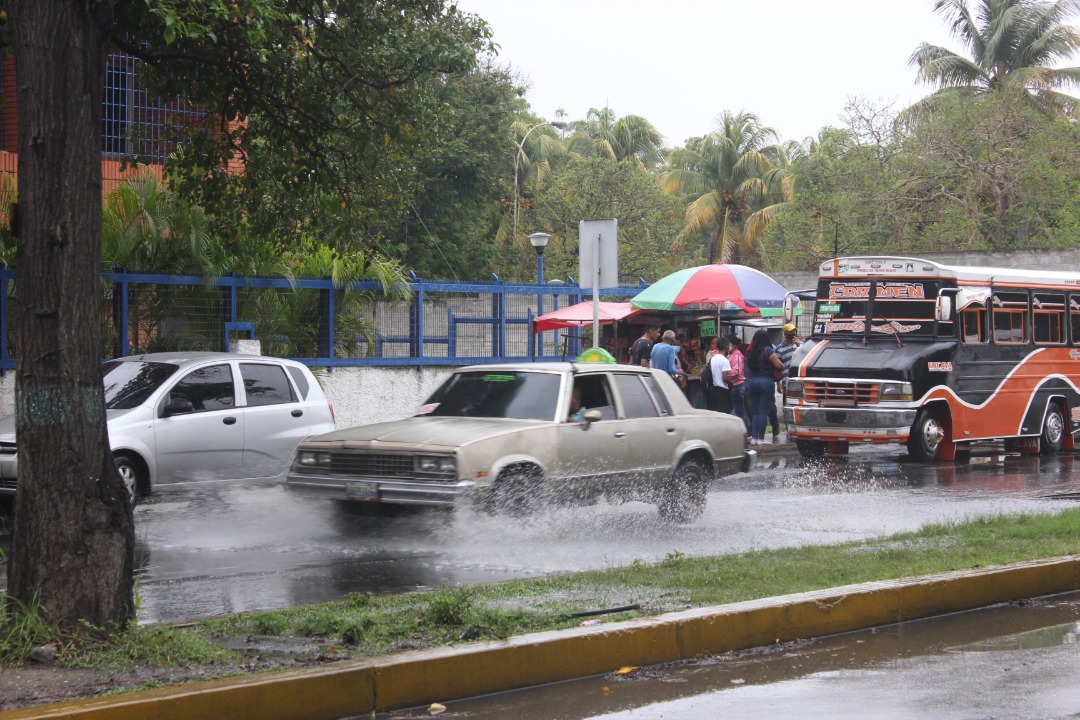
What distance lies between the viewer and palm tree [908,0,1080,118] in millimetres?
41375

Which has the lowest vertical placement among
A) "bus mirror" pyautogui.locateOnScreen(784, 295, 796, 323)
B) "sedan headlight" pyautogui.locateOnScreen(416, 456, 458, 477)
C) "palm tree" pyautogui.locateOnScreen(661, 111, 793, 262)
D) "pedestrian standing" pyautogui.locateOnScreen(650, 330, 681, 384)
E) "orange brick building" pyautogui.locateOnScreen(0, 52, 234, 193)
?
"sedan headlight" pyautogui.locateOnScreen(416, 456, 458, 477)

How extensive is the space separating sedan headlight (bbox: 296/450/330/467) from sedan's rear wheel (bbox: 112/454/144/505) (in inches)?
88.3

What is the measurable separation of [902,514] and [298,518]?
6.02 m

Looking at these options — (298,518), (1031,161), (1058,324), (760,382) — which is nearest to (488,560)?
(298,518)

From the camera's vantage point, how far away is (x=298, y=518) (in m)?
11.7

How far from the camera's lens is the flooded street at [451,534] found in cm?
849

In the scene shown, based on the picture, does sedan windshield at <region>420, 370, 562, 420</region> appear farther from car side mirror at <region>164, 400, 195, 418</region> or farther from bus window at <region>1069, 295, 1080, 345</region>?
bus window at <region>1069, 295, 1080, 345</region>

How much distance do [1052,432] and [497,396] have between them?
11884mm

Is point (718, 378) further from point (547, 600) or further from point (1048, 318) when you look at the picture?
point (547, 600)

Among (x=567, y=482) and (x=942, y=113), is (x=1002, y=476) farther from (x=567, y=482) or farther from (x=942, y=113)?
(x=942, y=113)

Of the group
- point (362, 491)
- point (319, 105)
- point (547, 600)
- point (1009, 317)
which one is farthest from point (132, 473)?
point (1009, 317)

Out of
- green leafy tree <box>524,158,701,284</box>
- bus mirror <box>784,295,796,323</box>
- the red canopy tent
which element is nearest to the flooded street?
bus mirror <box>784,295,796,323</box>

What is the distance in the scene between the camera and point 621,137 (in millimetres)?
59812

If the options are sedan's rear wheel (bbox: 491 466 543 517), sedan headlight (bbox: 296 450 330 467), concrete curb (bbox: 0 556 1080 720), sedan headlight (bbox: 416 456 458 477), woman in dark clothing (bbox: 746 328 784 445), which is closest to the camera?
concrete curb (bbox: 0 556 1080 720)
